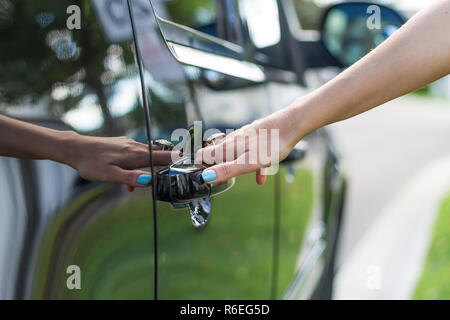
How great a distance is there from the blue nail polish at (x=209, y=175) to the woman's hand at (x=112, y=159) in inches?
3.6

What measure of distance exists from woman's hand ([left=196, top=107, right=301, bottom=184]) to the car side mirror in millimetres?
1324

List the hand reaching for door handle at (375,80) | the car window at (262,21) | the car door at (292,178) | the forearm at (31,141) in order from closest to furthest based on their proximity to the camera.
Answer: the forearm at (31,141)
the hand reaching for door handle at (375,80)
the car door at (292,178)
the car window at (262,21)

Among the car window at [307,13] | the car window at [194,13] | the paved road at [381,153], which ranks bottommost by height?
the car window at [194,13]

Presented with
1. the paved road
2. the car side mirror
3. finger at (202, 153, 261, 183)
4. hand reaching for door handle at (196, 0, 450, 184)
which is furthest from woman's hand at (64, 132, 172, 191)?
the paved road

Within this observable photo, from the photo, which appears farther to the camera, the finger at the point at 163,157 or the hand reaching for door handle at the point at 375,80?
the hand reaching for door handle at the point at 375,80

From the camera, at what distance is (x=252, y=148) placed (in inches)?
57.7

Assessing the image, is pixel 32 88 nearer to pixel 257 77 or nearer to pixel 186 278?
pixel 186 278

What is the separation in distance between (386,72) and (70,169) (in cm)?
86

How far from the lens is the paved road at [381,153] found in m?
5.50

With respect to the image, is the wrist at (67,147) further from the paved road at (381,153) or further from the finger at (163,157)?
the paved road at (381,153)

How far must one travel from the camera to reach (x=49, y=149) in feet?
3.90

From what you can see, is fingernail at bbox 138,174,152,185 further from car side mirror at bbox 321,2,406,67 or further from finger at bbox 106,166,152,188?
car side mirror at bbox 321,2,406,67

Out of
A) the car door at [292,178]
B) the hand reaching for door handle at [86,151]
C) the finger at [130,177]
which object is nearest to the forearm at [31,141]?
the hand reaching for door handle at [86,151]
